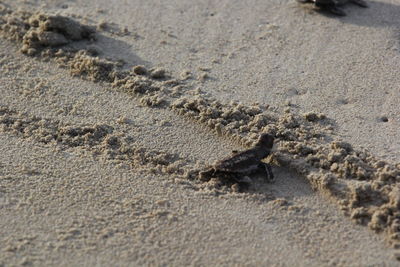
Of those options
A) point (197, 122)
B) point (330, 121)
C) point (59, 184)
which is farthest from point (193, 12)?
point (59, 184)

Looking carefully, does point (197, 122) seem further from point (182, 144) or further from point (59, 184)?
point (59, 184)

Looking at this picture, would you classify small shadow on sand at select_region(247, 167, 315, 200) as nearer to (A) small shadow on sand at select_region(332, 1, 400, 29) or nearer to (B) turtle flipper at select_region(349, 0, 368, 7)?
(A) small shadow on sand at select_region(332, 1, 400, 29)

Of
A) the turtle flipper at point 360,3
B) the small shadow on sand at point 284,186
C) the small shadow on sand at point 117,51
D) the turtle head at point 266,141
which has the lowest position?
the small shadow on sand at point 284,186

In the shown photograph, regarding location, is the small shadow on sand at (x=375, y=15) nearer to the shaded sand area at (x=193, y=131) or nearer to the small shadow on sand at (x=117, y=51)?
the shaded sand area at (x=193, y=131)

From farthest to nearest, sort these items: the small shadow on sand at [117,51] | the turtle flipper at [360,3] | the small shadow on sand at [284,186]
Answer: the turtle flipper at [360,3], the small shadow on sand at [117,51], the small shadow on sand at [284,186]

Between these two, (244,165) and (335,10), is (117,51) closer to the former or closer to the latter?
(244,165)

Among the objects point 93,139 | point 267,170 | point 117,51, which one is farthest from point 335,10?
point 93,139

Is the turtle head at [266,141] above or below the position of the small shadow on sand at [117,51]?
below

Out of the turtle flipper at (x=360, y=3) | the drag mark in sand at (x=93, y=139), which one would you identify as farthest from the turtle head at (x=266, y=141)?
the turtle flipper at (x=360, y=3)
